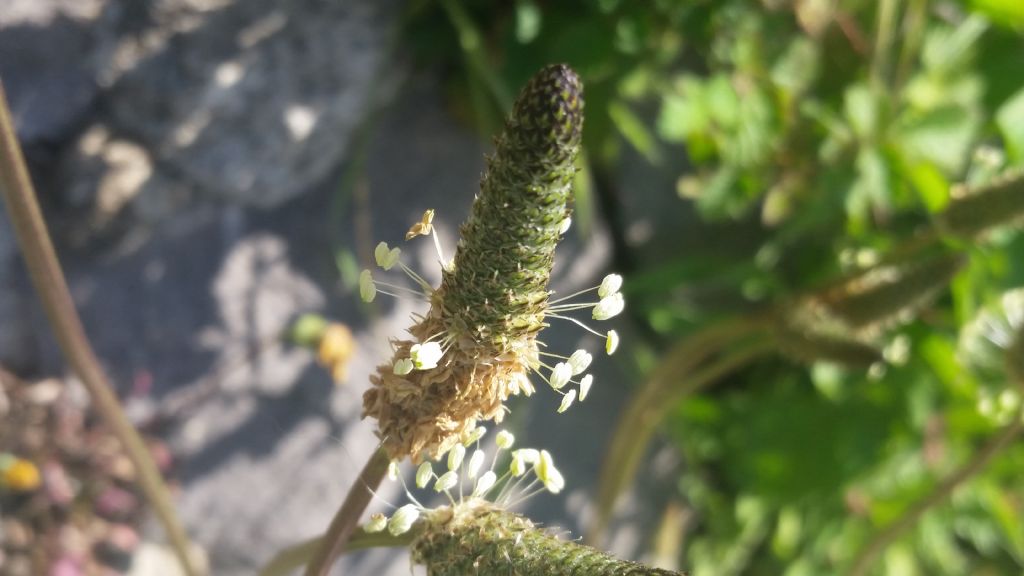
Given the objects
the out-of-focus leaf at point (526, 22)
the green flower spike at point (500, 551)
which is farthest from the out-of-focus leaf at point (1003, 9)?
the green flower spike at point (500, 551)

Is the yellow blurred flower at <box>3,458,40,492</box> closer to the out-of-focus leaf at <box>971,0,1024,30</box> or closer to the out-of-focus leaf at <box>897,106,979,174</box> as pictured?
the out-of-focus leaf at <box>897,106,979,174</box>

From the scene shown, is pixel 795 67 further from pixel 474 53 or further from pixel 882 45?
pixel 474 53

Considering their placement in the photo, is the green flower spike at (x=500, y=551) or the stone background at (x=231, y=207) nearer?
the green flower spike at (x=500, y=551)

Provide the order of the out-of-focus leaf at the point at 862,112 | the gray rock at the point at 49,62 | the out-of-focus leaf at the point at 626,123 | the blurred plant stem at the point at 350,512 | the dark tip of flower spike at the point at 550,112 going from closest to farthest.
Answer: the dark tip of flower spike at the point at 550,112
the blurred plant stem at the point at 350,512
the gray rock at the point at 49,62
the out-of-focus leaf at the point at 862,112
the out-of-focus leaf at the point at 626,123

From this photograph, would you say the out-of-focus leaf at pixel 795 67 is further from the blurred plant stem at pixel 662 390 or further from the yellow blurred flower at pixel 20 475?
the yellow blurred flower at pixel 20 475

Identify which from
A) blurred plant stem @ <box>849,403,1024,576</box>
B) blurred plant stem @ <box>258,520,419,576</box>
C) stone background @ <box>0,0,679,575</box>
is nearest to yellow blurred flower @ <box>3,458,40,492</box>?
stone background @ <box>0,0,679,575</box>

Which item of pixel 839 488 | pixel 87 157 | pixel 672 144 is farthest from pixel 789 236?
pixel 87 157

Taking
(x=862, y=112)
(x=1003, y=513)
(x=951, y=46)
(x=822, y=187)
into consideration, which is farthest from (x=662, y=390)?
(x=951, y=46)
